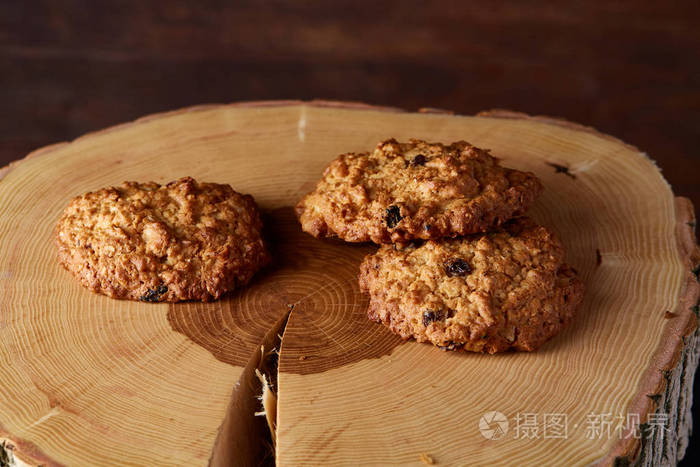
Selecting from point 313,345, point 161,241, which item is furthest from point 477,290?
point 161,241

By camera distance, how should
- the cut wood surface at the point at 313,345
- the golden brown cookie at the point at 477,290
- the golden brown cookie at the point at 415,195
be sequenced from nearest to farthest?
1. the cut wood surface at the point at 313,345
2. the golden brown cookie at the point at 477,290
3. the golden brown cookie at the point at 415,195

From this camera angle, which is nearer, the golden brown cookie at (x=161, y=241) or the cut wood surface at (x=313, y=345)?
the cut wood surface at (x=313, y=345)

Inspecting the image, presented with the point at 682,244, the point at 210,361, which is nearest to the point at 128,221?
the point at 210,361

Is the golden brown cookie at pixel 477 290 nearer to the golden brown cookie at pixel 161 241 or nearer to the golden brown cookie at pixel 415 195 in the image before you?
the golden brown cookie at pixel 415 195

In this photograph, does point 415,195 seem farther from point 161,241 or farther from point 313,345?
point 161,241

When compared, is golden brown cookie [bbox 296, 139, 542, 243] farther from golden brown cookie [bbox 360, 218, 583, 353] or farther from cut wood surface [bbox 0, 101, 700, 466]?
cut wood surface [bbox 0, 101, 700, 466]

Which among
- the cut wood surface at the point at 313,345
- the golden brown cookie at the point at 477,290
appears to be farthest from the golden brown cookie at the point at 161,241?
the golden brown cookie at the point at 477,290
